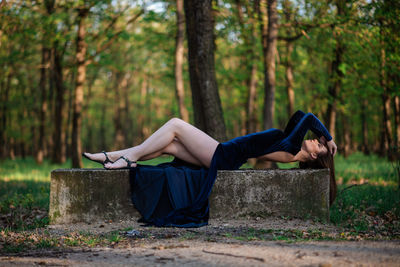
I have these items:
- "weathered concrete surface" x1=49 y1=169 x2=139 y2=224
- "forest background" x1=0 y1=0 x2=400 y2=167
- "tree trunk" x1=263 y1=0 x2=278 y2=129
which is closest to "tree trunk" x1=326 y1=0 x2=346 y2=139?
"forest background" x1=0 y1=0 x2=400 y2=167

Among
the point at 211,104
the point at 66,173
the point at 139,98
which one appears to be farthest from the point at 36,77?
the point at 66,173

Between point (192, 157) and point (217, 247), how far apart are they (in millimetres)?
1873

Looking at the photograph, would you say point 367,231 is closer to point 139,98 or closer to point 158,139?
point 158,139

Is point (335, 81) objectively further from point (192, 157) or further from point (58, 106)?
point (58, 106)

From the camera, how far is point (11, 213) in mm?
5523

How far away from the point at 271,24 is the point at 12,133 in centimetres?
2097

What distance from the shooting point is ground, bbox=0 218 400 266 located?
285 centimetres

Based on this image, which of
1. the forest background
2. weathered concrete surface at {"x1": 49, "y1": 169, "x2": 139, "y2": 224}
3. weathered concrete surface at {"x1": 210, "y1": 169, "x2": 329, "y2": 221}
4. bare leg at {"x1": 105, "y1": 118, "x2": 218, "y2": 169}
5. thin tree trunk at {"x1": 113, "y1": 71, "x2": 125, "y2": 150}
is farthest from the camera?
thin tree trunk at {"x1": 113, "y1": 71, "x2": 125, "y2": 150}

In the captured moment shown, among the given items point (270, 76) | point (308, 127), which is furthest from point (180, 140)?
point (270, 76)

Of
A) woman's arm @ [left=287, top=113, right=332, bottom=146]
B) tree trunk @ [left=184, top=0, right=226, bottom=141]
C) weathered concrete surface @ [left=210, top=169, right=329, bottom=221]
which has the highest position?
tree trunk @ [left=184, top=0, right=226, bottom=141]

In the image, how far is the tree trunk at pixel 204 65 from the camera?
7.28m

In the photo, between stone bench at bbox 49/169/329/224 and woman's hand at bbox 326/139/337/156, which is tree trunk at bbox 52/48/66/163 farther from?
woman's hand at bbox 326/139/337/156

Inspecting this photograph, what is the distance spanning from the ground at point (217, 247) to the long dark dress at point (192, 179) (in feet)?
0.80

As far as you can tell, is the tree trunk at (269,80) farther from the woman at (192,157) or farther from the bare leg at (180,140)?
the bare leg at (180,140)
